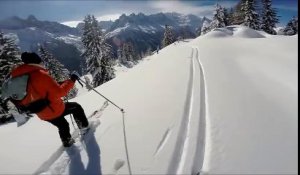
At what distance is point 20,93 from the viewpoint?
17.4ft

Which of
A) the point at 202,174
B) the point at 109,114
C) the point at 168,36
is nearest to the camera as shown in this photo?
the point at 202,174

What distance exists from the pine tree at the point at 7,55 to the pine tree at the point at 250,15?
49753 millimetres

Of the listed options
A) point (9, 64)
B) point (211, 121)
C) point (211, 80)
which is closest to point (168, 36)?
point (9, 64)

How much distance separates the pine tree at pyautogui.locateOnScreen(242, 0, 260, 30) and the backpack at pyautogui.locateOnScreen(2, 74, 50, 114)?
61723mm

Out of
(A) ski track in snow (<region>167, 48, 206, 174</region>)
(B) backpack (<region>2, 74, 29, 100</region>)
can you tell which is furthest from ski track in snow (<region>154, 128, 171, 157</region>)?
(B) backpack (<region>2, 74, 29, 100</region>)

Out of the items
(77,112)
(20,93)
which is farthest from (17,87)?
(77,112)

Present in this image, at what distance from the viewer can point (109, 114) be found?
8.35 m

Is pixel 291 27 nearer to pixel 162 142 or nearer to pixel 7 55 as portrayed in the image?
pixel 7 55

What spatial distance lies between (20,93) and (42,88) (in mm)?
428

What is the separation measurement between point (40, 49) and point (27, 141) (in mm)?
40837

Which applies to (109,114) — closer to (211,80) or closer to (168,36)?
(211,80)

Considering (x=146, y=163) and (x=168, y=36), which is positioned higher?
(x=146, y=163)

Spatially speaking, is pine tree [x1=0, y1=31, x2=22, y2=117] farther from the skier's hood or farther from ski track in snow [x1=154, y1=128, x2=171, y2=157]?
ski track in snow [x1=154, y1=128, x2=171, y2=157]

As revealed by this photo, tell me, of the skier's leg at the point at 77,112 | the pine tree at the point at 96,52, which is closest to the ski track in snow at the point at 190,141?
the skier's leg at the point at 77,112
